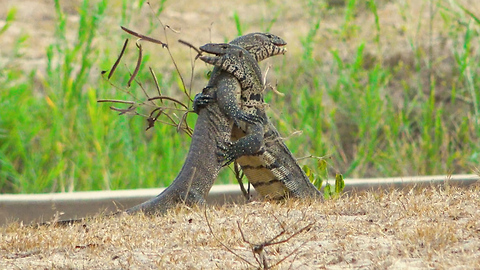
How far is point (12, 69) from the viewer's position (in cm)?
749

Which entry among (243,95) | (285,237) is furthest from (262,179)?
(285,237)

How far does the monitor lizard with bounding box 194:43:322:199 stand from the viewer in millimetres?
3721

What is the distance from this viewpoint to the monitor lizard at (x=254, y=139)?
372 cm

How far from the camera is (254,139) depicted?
368 centimetres

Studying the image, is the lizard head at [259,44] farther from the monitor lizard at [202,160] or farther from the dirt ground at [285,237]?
the dirt ground at [285,237]

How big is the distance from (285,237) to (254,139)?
835 mm

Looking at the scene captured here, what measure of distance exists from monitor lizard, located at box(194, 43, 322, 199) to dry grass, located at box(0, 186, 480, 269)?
0.87 feet

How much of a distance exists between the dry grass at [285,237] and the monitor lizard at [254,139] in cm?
26

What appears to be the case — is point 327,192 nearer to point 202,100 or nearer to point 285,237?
point 202,100

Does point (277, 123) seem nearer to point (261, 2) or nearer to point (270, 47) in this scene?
point (270, 47)

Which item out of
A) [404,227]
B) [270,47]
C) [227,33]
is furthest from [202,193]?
[227,33]

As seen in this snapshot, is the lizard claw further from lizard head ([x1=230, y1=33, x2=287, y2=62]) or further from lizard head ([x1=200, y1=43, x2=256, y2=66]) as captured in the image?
lizard head ([x1=230, y1=33, x2=287, y2=62])

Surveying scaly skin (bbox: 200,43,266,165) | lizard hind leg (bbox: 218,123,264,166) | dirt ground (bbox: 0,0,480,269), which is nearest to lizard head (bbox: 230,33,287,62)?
scaly skin (bbox: 200,43,266,165)

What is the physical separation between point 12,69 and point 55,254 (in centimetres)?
498
